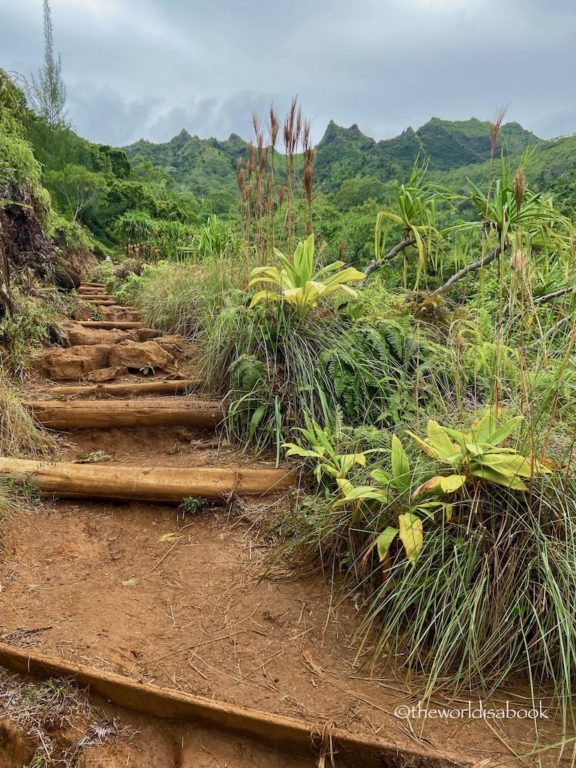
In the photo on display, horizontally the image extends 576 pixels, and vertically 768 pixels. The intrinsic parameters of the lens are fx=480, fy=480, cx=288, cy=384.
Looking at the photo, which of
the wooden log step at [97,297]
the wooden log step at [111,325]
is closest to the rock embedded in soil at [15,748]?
the wooden log step at [111,325]

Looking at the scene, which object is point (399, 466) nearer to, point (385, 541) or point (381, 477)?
point (381, 477)

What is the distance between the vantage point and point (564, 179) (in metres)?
11.3

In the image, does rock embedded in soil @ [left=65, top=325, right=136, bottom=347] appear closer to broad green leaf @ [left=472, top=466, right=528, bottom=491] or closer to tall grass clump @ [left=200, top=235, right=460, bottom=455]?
tall grass clump @ [left=200, top=235, right=460, bottom=455]

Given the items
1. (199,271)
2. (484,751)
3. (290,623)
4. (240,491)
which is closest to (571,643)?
(484,751)

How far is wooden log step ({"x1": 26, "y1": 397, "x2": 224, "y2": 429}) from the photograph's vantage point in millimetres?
2766

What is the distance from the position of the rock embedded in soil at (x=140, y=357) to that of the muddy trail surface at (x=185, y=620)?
2.74ft

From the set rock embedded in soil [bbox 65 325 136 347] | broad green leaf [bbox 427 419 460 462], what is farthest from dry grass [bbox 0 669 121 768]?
rock embedded in soil [bbox 65 325 136 347]

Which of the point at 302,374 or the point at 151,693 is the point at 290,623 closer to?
the point at 151,693

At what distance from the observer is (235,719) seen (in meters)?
1.16

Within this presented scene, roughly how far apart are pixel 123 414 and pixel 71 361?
3.22ft

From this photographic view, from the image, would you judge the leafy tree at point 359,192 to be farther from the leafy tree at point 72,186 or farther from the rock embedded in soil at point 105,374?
the rock embedded in soil at point 105,374

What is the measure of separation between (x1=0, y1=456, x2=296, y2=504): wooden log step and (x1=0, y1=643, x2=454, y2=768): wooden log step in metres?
0.93

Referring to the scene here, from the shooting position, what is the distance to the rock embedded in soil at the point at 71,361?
3414mm

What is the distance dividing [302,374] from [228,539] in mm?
936
